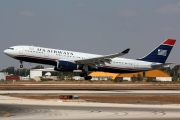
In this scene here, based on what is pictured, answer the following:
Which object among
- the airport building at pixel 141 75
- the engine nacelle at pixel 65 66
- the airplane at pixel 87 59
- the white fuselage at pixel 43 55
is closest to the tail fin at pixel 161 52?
the airplane at pixel 87 59

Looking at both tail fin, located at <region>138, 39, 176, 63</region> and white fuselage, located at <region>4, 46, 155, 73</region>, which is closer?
white fuselage, located at <region>4, 46, 155, 73</region>

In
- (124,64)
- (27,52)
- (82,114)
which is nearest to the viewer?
(82,114)

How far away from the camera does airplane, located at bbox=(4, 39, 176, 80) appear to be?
6681cm

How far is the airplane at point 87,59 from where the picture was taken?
6681 centimetres

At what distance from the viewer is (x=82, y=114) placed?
27.9 meters

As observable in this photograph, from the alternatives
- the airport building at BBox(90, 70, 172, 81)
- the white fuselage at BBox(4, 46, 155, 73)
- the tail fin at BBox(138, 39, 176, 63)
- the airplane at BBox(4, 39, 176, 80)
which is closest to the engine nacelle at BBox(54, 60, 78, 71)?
the airplane at BBox(4, 39, 176, 80)

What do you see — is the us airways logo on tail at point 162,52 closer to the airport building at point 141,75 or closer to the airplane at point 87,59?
the airplane at point 87,59

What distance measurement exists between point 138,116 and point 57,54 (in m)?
42.1

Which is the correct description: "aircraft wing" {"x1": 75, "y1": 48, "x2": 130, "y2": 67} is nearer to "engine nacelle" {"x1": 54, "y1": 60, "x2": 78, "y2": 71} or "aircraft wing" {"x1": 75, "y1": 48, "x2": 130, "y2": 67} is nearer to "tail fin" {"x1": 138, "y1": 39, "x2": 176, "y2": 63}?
"engine nacelle" {"x1": 54, "y1": 60, "x2": 78, "y2": 71}

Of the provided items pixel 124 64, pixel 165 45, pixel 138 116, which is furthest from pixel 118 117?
pixel 165 45

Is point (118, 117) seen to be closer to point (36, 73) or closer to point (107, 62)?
point (107, 62)

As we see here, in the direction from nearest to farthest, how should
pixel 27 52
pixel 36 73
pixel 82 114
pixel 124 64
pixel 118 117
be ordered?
pixel 118 117, pixel 82 114, pixel 27 52, pixel 124 64, pixel 36 73

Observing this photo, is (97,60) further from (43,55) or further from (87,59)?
(43,55)

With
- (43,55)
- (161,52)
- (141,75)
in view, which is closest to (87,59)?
(43,55)
